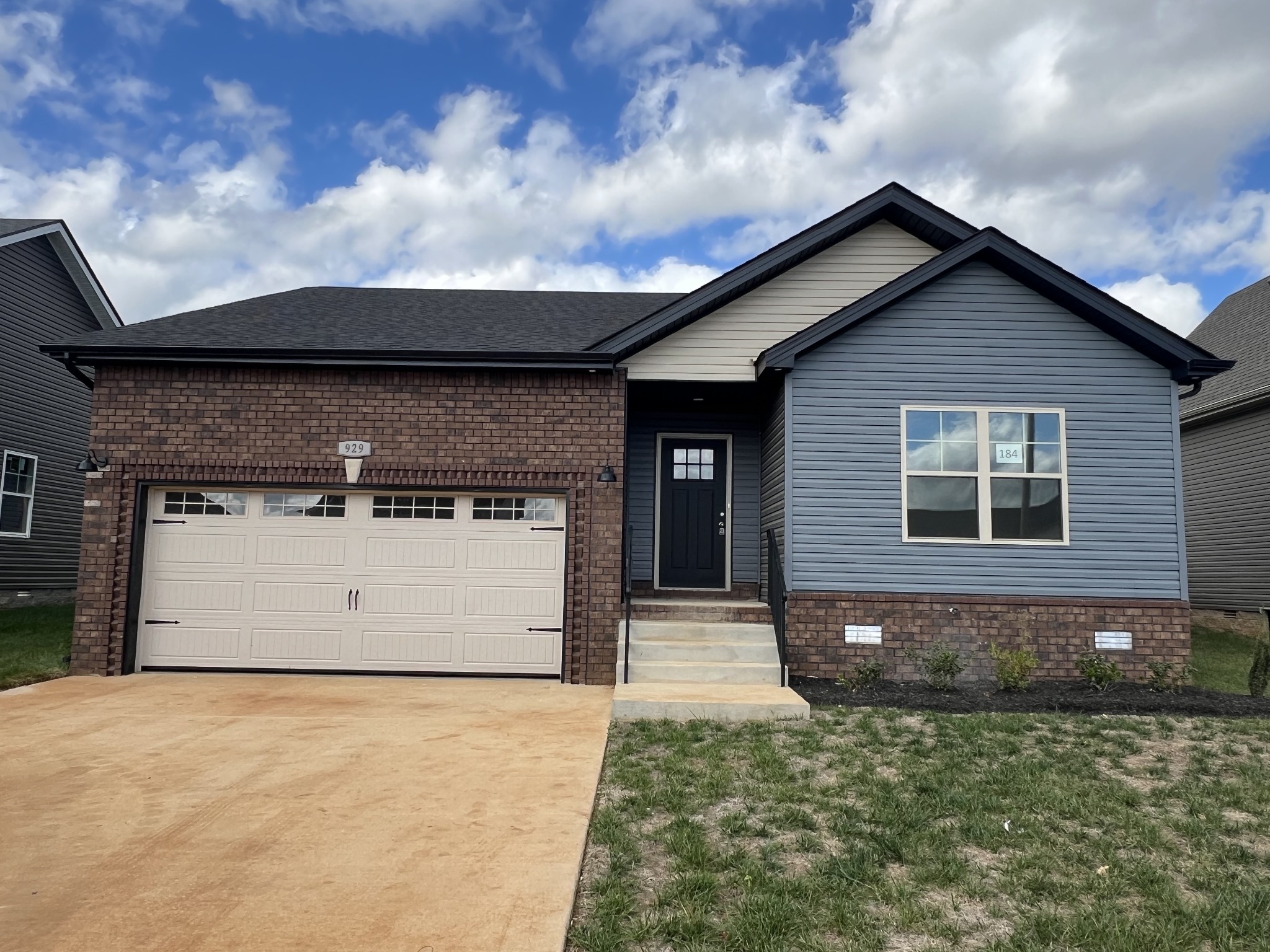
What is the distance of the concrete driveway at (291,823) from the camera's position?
10.6ft

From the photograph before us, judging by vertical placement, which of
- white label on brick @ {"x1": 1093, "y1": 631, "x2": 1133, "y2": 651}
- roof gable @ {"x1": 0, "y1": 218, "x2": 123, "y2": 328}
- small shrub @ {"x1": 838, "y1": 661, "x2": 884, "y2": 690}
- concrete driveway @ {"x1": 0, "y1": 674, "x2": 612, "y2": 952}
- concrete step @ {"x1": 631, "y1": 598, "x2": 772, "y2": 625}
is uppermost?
roof gable @ {"x1": 0, "y1": 218, "x2": 123, "y2": 328}

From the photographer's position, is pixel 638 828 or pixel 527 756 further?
pixel 527 756

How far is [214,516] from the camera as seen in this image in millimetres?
9562

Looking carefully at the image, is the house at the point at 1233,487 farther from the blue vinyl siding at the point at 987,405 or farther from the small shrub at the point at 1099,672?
the small shrub at the point at 1099,672

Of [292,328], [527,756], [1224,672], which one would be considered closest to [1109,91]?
[1224,672]

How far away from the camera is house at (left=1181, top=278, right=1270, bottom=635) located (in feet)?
43.8

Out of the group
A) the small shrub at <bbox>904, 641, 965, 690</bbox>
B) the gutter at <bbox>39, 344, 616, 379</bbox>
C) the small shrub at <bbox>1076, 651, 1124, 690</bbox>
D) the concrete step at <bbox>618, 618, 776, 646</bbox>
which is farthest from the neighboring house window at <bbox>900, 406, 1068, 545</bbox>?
the gutter at <bbox>39, 344, 616, 379</bbox>

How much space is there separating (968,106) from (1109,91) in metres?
4.14

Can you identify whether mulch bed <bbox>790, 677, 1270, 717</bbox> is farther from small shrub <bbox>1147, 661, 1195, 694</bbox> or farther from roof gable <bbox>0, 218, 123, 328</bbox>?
roof gable <bbox>0, 218, 123, 328</bbox>

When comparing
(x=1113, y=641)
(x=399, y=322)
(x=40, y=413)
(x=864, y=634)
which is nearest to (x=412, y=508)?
(x=399, y=322)

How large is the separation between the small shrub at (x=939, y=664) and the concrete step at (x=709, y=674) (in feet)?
5.29

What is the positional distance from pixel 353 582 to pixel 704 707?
181 inches

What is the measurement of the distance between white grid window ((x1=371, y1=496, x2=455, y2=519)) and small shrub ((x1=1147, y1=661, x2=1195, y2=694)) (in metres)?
7.70

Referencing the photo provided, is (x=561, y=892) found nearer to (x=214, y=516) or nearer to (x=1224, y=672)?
(x=214, y=516)
